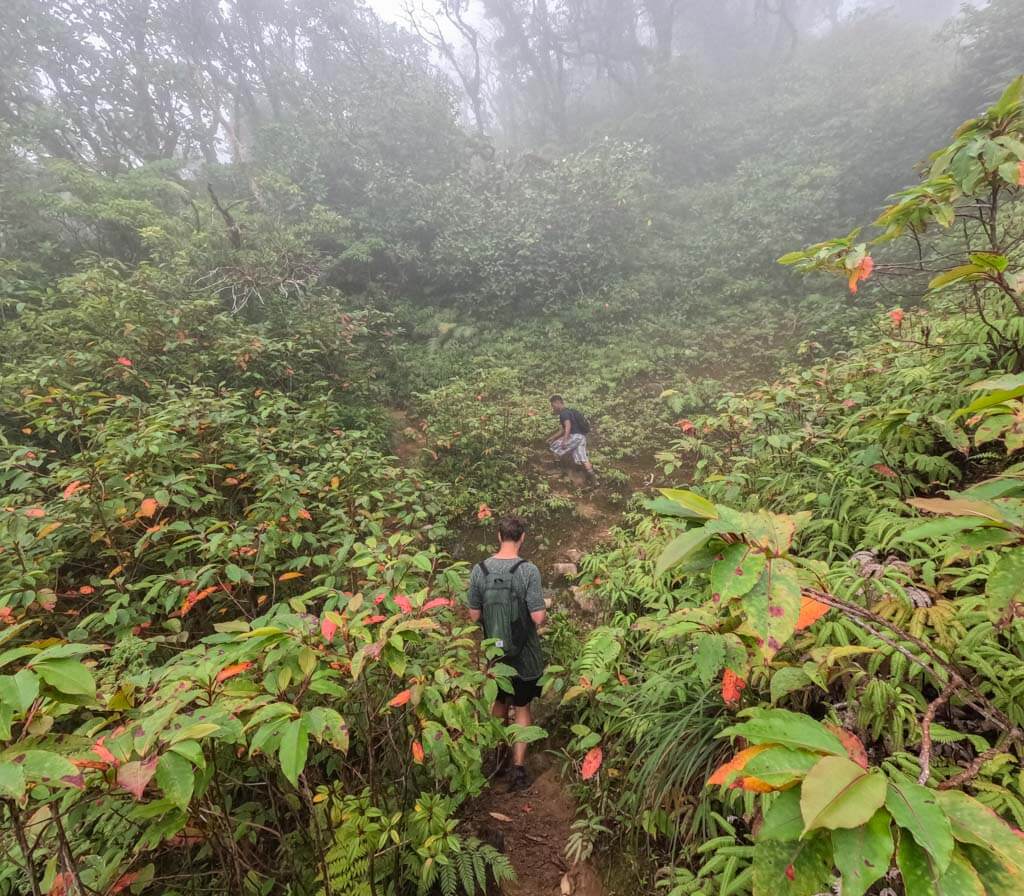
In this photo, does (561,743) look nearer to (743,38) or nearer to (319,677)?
(319,677)

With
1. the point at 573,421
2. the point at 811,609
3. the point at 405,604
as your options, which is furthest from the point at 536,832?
the point at 573,421

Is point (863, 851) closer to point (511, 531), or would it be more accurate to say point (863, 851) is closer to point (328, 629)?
point (328, 629)

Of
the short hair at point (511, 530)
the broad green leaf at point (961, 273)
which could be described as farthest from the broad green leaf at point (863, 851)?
the short hair at point (511, 530)

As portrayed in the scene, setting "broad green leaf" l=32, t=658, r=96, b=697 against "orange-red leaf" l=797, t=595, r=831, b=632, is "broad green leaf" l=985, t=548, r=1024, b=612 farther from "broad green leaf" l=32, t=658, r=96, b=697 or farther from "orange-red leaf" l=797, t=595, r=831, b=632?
"broad green leaf" l=32, t=658, r=96, b=697

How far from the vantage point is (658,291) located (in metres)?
14.7

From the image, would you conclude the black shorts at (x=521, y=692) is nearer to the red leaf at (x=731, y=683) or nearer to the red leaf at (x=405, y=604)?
the red leaf at (x=405, y=604)

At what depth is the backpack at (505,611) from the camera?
3461mm

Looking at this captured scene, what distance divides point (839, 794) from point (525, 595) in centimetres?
283

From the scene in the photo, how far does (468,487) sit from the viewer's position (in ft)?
24.2

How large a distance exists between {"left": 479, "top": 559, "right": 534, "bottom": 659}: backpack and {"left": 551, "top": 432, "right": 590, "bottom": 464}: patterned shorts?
451cm

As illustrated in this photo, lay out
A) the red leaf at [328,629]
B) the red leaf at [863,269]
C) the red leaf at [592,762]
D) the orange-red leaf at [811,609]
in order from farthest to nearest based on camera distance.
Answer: the red leaf at [592,762]
the red leaf at [863,269]
the red leaf at [328,629]
the orange-red leaf at [811,609]

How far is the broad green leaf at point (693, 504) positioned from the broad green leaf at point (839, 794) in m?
0.50

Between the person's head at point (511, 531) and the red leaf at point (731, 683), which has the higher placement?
the person's head at point (511, 531)

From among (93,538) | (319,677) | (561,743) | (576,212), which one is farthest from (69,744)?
(576,212)
